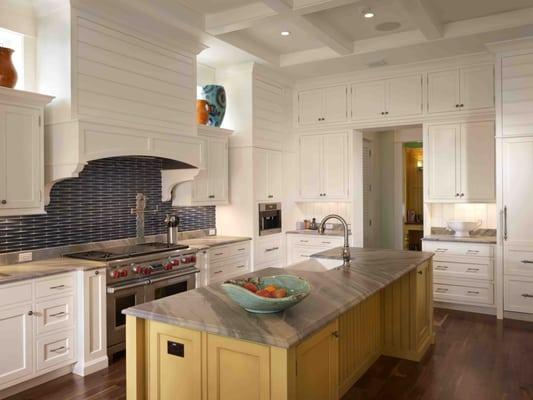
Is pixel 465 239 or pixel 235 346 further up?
pixel 465 239

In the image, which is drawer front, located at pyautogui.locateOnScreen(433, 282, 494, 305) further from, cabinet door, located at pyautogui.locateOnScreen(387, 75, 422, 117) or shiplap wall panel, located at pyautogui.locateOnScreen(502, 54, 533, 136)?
cabinet door, located at pyautogui.locateOnScreen(387, 75, 422, 117)

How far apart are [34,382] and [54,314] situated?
52 centimetres

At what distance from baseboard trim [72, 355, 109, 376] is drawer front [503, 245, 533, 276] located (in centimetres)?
411

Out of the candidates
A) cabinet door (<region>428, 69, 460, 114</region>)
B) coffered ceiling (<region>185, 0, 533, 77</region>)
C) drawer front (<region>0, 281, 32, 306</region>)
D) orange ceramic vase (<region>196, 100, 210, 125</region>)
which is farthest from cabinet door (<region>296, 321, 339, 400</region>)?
cabinet door (<region>428, 69, 460, 114</region>)

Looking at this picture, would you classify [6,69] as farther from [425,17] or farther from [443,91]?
[443,91]

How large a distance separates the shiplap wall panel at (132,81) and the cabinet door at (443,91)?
2.85 metres

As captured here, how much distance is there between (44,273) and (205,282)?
1.88 m

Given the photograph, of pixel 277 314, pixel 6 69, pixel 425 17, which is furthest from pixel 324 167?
pixel 277 314

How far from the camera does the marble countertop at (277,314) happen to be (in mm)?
1955

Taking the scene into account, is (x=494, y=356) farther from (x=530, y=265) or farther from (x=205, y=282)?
(x=205, y=282)

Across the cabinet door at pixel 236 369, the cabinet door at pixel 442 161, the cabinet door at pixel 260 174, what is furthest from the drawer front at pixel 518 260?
the cabinet door at pixel 236 369

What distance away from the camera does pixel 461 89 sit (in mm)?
→ 5348

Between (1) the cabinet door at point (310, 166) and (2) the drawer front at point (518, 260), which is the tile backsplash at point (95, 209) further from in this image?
(2) the drawer front at point (518, 260)

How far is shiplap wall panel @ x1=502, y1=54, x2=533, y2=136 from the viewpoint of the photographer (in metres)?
4.76
